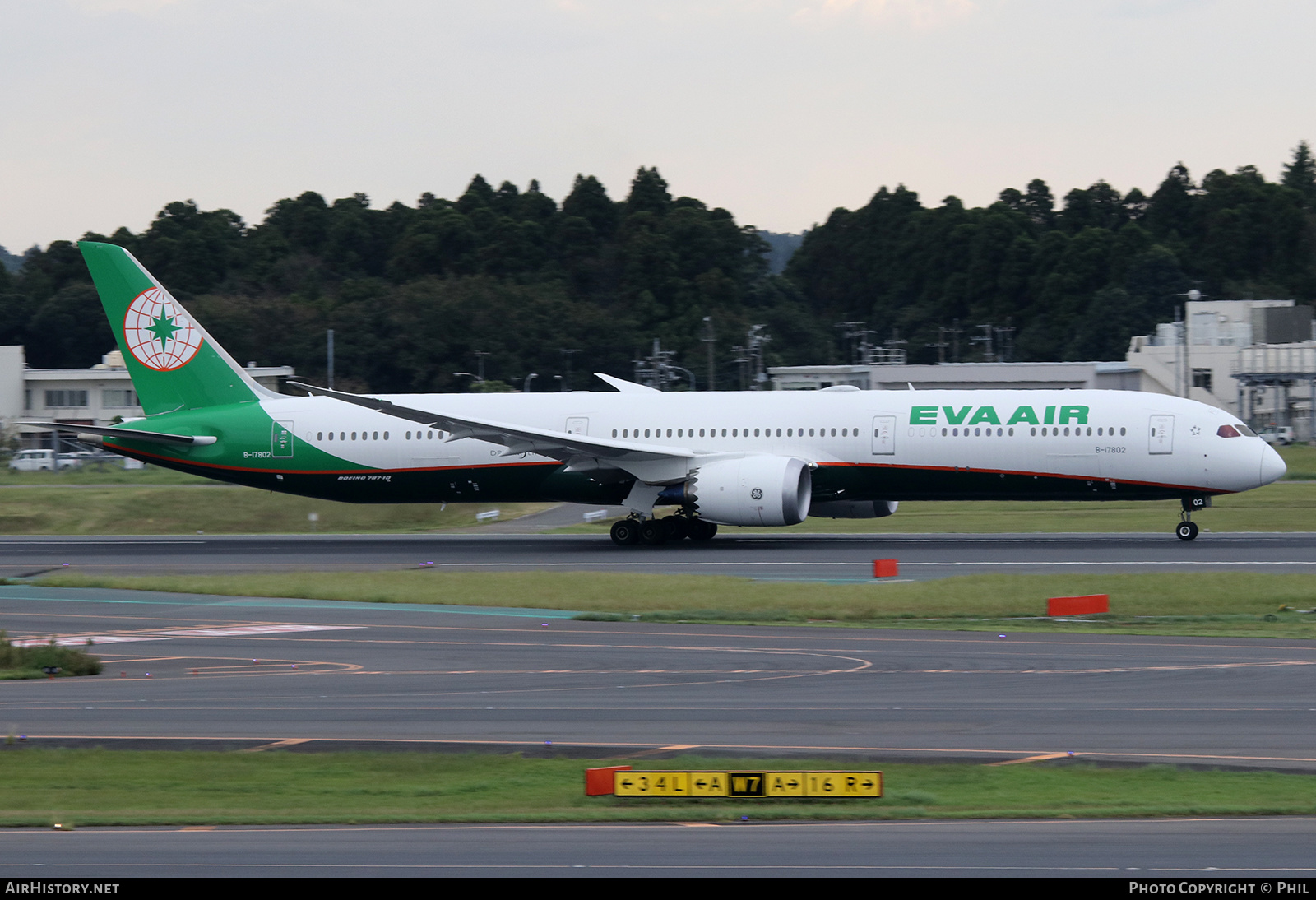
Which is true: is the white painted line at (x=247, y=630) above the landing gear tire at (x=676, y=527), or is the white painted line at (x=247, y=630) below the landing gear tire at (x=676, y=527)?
below

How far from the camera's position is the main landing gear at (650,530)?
38.9 metres

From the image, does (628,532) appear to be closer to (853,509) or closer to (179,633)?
(853,509)

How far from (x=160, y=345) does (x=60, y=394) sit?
253 ft

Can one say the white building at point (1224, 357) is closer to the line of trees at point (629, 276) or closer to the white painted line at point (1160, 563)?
the line of trees at point (629, 276)

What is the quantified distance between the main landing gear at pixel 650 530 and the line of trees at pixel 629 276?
247ft

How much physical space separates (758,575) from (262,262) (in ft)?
410

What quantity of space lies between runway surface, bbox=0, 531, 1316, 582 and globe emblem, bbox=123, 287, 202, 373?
5.57 metres

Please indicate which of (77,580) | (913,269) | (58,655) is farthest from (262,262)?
(58,655)

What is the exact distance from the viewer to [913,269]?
163 m

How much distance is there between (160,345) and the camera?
4188 centimetres

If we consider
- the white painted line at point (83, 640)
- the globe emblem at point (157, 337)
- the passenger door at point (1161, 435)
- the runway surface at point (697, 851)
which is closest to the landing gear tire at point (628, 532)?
the passenger door at point (1161, 435)

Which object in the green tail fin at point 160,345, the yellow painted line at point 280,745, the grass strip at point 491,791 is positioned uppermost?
the green tail fin at point 160,345

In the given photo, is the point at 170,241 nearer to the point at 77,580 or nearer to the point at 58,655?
the point at 77,580

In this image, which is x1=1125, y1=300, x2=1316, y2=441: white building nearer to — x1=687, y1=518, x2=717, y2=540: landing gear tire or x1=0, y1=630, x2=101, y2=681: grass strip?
x1=687, y1=518, x2=717, y2=540: landing gear tire
